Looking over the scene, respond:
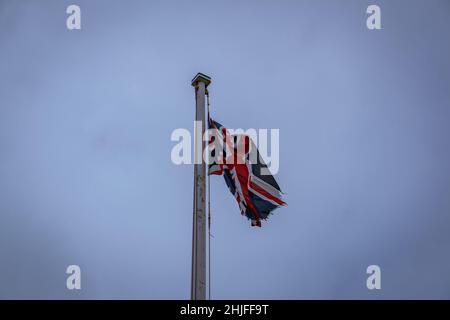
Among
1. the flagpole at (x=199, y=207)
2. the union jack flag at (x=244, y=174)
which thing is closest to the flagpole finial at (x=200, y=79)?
the flagpole at (x=199, y=207)

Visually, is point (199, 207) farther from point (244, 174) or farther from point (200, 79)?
point (200, 79)

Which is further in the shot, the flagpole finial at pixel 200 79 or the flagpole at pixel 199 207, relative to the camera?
the flagpole finial at pixel 200 79

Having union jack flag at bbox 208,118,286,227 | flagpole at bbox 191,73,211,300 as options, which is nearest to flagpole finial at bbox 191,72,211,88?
flagpole at bbox 191,73,211,300

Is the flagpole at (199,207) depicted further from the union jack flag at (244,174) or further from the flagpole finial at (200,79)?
the union jack flag at (244,174)

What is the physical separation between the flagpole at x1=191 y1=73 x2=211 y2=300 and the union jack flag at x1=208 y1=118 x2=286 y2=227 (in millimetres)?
873

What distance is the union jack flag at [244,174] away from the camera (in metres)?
10.7

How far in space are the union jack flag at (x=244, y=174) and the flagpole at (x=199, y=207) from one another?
87 cm

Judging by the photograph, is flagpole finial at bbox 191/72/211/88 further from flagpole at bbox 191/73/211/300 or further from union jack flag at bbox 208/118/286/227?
union jack flag at bbox 208/118/286/227

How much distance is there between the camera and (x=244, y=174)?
36.1 feet

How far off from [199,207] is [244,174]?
216 cm

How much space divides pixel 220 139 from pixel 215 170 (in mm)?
864

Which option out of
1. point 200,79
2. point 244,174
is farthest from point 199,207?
point 200,79

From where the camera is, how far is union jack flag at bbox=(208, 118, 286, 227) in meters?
10.7
